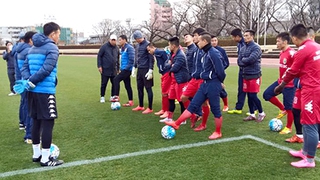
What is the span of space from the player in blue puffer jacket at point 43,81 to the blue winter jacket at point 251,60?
427 cm

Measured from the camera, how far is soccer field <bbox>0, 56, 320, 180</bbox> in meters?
4.37

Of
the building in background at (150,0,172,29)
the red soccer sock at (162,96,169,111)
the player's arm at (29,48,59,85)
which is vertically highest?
the building in background at (150,0,172,29)

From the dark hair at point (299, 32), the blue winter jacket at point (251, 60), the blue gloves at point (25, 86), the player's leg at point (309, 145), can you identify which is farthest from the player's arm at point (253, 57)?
the blue gloves at point (25, 86)

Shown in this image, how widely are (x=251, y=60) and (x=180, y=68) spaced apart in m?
1.60

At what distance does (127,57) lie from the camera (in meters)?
9.41

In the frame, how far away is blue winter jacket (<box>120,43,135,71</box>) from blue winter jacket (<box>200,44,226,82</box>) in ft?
12.4

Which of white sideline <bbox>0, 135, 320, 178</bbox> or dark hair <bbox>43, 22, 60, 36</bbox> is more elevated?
dark hair <bbox>43, 22, 60, 36</bbox>

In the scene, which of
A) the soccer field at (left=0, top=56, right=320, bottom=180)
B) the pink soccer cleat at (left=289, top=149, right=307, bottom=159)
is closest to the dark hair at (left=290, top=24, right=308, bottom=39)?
the pink soccer cleat at (left=289, top=149, right=307, bottom=159)

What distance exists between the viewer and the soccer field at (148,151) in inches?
172

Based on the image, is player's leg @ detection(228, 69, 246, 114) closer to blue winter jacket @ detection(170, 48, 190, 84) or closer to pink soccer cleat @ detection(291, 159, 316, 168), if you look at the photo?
blue winter jacket @ detection(170, 48, 190, 84)

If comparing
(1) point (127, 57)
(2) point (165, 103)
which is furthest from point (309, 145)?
(1) point (127, 57)

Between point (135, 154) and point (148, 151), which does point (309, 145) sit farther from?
point (135, 154)

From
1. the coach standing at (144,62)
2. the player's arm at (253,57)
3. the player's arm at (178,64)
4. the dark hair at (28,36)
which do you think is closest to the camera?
the dark hair at (28,36)

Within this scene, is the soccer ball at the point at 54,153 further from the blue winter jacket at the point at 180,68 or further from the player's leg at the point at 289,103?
the player's leg at the point at 289,103
